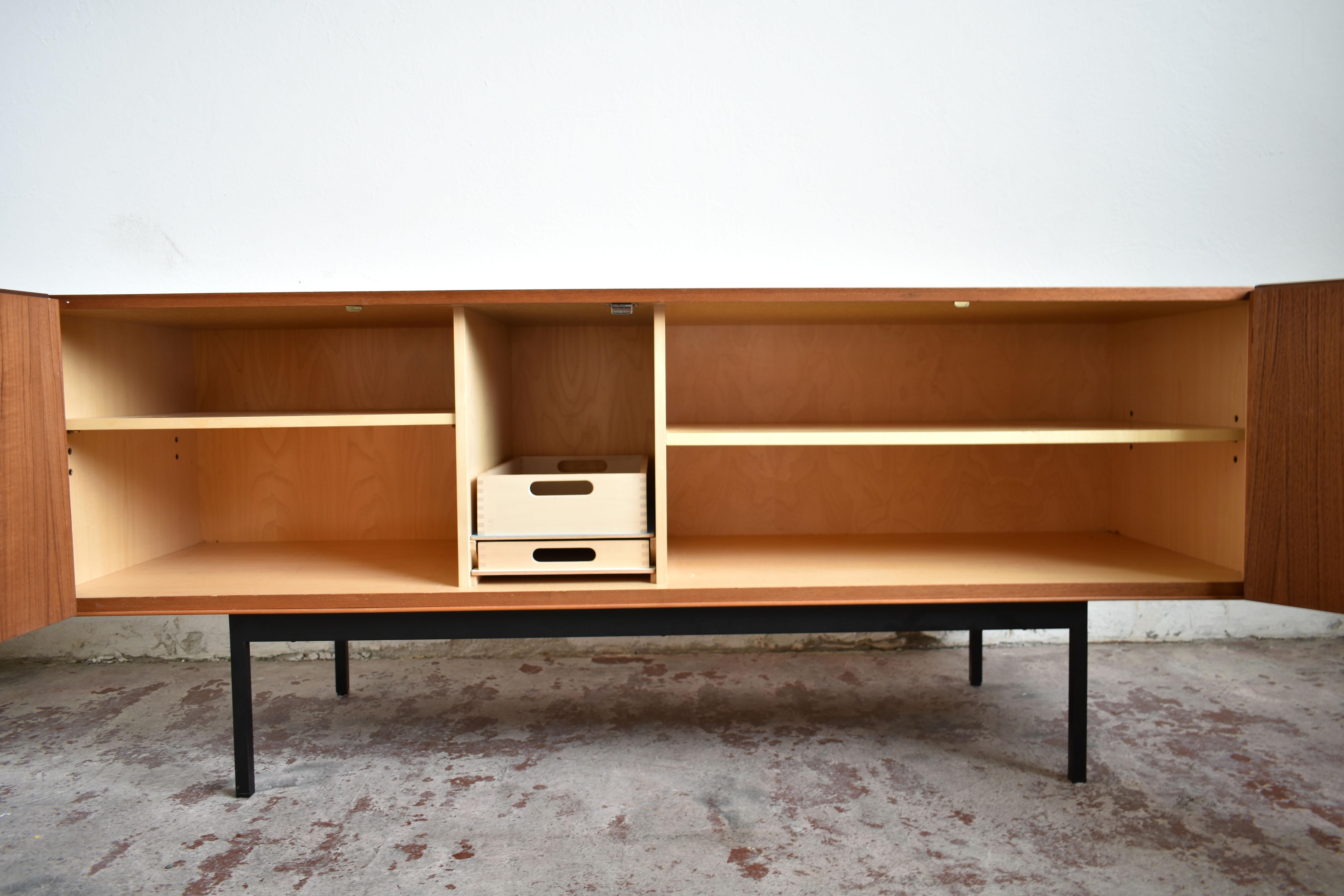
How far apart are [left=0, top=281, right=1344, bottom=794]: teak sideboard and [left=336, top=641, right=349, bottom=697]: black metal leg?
1.25 feet

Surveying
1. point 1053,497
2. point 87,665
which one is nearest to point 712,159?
point 1053,497

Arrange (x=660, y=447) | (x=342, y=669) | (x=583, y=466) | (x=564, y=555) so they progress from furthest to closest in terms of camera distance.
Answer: (x=342, y=669), (x=583, y=466), (x=564, y=555), (x=660, y=447)

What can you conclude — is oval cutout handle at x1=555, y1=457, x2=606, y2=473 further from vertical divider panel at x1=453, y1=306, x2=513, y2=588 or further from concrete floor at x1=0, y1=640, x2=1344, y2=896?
concrete floor at x1=0, y1=640, x2=1344, y2=896

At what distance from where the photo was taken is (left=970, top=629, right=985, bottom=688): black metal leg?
2482 mm

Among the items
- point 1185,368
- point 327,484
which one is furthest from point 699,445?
point 1185,368

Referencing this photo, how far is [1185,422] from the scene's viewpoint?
1936 millimetres

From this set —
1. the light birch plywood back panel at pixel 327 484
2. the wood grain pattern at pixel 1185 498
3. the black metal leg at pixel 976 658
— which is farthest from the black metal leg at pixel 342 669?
the wood grain pattern at pixel 1185 498

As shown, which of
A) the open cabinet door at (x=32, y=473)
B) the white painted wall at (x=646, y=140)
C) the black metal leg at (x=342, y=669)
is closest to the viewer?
the open cabinet door at (x=32, y=473)

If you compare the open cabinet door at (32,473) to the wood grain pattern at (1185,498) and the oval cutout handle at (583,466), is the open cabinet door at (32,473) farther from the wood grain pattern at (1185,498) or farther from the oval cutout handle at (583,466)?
the wood grain pattern at (1185,498)

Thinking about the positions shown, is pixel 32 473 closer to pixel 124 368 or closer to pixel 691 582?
pixel 124 368

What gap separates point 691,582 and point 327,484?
1185mm

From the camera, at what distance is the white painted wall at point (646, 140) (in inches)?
102

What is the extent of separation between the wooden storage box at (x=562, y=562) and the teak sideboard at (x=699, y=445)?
0.03m

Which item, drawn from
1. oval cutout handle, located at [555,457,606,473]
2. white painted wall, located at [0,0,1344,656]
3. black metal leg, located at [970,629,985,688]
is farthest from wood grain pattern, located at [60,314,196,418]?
black metal leg, located at [970,629,985,688]
